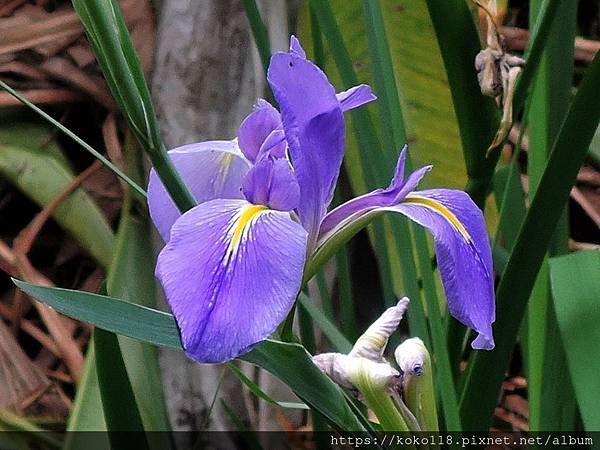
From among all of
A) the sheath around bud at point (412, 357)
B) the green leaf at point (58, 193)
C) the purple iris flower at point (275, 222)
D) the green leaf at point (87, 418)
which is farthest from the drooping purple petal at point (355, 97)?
the green leaf at point (58, 193)

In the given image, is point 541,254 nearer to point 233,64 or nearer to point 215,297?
point 215,297

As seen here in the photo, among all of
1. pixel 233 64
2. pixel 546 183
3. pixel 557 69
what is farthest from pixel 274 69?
pixel 233 64

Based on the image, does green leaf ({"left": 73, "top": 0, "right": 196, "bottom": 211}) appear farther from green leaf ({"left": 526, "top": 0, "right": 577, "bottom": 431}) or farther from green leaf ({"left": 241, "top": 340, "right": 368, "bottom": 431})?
green leaf ({"left": 526, "top": 0, "right": 577, "bottom": 431})

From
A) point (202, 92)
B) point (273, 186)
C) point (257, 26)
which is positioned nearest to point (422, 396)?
point (273, 186)

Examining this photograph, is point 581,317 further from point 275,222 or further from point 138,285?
point 138,285

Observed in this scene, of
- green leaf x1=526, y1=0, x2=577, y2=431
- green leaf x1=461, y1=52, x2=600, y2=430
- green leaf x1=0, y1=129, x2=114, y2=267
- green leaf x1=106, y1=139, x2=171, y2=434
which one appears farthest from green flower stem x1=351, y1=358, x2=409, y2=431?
green leaf x1=0, y1=129, x2=114, y2=267
